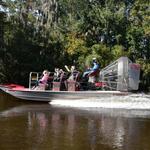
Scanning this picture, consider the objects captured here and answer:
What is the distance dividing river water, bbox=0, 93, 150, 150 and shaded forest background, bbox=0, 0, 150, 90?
1235 cm

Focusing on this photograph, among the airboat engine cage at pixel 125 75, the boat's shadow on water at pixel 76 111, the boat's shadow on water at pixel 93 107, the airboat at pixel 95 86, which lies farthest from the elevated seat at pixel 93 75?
the boat's shadow on water at pixel 76 111

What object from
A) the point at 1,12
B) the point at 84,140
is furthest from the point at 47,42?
the point at 84,140

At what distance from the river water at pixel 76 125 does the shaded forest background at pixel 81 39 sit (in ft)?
40.5

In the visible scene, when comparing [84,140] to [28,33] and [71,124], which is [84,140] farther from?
[28,33]

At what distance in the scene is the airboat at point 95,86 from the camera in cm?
2733

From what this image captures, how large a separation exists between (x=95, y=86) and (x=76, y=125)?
8.75 meters

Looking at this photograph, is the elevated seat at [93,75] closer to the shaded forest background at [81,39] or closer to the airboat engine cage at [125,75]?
the airboat engine cage at [125,75]

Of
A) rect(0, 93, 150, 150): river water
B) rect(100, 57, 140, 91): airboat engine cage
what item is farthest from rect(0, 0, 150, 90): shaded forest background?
rect(100, 57, 140, 91): airboat engine cage

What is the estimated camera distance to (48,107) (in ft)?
87.9

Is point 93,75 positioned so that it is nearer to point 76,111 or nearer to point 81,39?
point 76,111

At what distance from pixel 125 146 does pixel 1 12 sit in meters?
28.9

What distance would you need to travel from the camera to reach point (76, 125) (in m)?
20.2

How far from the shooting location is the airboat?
89.7ft

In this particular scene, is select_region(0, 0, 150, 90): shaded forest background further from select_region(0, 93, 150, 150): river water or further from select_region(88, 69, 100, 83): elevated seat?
select_region(0, 93, 150, 150): river water
